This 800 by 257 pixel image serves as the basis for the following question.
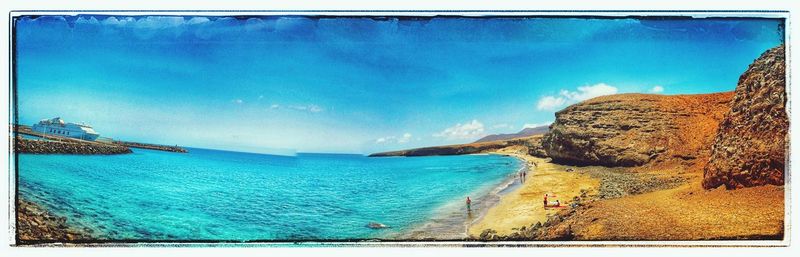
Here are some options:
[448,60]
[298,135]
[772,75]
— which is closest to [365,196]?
[298,135]

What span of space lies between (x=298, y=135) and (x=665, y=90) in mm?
4147

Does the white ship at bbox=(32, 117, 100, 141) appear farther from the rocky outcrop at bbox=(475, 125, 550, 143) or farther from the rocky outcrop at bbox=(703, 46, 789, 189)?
the rocky outcrop at bbox=(703, 46, 789, 189)

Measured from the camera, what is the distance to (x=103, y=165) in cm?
500

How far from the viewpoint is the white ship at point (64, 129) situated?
15.5 feet

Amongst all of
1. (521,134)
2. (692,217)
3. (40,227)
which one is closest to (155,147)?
(40,227)

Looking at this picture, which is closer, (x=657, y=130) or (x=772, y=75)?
(x=772, y=75)

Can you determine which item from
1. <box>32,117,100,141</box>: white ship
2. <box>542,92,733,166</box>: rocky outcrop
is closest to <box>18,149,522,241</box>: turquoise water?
<box>32,117,100,141</box>: white ship

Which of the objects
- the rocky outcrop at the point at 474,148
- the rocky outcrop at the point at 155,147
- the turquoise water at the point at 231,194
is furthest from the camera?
the rocky outcrop at the point at 474,148

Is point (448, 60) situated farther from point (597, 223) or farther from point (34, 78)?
point (34, 78)

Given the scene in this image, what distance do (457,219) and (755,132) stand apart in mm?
3296

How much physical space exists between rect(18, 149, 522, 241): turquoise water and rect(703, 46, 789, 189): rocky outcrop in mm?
2310

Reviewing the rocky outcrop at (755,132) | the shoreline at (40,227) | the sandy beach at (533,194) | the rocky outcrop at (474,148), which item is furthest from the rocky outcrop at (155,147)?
the rocky outcrop at (755,132)

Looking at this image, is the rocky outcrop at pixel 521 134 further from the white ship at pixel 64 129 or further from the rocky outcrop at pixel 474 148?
the white ship at pixel 64 129

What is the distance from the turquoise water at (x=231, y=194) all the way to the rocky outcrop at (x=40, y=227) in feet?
0.28
